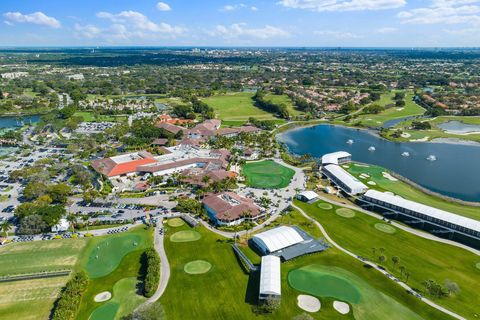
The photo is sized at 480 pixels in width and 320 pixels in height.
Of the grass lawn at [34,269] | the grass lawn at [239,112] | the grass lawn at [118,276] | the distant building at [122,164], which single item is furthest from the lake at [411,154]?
the grass lawn at [34,269]

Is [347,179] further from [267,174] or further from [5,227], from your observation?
[5,227]

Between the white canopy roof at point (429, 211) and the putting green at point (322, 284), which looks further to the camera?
the white canopy roof at point (429, 211)

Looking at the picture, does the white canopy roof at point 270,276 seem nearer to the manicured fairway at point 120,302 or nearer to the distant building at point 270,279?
the distant building at point 270,279

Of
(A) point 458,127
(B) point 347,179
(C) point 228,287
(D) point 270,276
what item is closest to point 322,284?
(D) point 270,276

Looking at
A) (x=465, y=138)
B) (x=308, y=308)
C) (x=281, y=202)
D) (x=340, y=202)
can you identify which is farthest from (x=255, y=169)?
(x=465, y=138)

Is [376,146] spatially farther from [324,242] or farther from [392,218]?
[324,242]

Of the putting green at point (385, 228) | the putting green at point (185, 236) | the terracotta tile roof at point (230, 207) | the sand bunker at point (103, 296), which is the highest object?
the terracotta tile roof at point (230, 207)

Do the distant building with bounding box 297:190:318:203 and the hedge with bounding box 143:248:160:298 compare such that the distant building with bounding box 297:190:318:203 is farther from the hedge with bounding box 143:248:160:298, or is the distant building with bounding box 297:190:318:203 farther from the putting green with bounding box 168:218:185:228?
the hedge with bounding box 143:248:160:298
